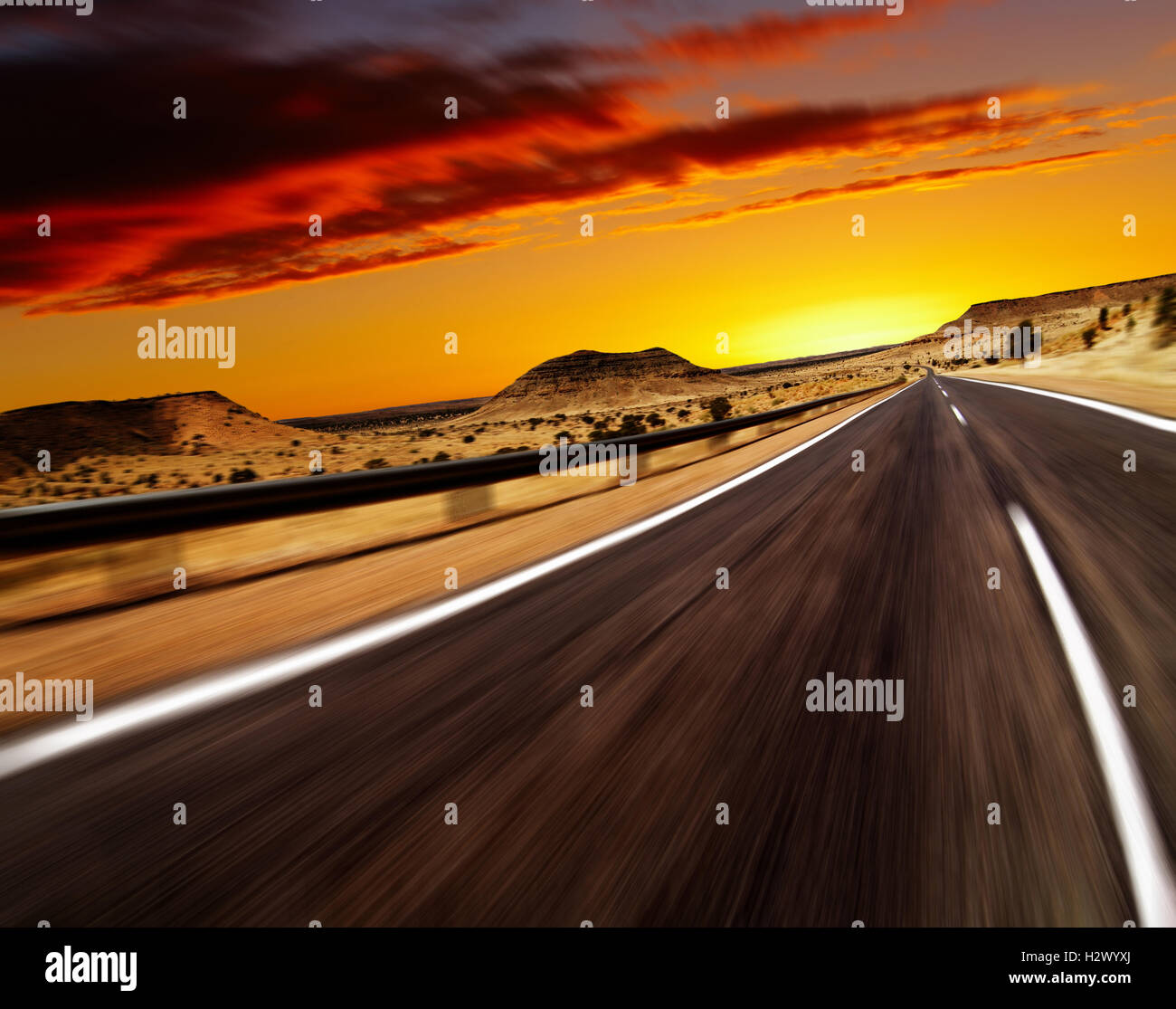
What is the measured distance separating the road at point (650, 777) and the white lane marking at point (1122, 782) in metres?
0.02

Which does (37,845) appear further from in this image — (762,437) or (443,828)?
(762,437)

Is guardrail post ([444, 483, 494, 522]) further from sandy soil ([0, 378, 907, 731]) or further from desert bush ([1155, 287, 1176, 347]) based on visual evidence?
desert bush ([1155, 287, 1176, 347])

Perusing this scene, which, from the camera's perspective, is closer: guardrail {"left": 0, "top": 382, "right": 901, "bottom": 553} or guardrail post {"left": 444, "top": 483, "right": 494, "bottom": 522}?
guardrail {"left": 0, "top": 382, "right": 901, "bottom": 553}

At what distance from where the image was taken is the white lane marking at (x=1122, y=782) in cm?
183

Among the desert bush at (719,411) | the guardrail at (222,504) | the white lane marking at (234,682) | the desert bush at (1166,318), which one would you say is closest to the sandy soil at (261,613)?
the white lane marking at (234,682)

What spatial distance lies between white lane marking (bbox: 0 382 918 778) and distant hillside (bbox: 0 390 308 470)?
7706 centimetres

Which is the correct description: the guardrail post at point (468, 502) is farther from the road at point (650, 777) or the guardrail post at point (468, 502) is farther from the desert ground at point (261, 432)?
the road at point (650, 777)

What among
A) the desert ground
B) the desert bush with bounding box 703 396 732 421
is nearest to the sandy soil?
the desert ground

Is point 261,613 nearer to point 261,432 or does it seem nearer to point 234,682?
point 234,682

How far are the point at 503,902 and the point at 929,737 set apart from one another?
1745 millimetres

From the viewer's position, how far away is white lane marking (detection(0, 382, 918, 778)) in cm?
294

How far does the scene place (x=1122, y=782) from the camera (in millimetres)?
2355

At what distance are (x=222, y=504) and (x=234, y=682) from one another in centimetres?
287
